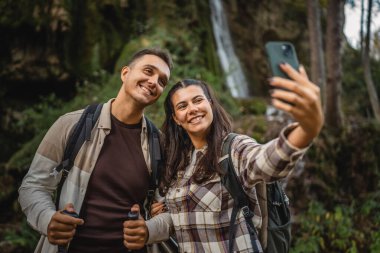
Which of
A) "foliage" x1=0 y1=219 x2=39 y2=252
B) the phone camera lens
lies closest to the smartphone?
the phone camera lens

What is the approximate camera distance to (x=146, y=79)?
8.63 ft

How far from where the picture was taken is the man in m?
2.23

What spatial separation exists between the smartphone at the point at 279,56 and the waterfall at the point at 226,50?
34.6 ft

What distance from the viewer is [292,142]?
4.81ft

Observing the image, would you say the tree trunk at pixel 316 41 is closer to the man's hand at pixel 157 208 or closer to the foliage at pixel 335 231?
the foliage at pixel 335 231

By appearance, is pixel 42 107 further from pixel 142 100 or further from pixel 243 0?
pixel 243 0

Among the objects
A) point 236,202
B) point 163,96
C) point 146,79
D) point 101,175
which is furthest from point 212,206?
point 163,96

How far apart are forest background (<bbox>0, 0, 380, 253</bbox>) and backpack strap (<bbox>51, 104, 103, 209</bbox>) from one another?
3378 mm

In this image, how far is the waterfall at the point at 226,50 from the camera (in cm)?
1228

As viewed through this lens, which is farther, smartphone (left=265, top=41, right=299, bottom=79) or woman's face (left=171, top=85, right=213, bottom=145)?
woman's face (left=171, top=85, right=213, bottom=145)

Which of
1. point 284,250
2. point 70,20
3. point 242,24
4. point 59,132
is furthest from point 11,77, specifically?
point 242,24

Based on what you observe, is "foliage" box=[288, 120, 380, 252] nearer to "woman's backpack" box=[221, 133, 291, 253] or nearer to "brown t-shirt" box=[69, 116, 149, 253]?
"woman's backpack" box=[221, 133, 291, 253]

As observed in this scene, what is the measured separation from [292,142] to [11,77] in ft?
29.6

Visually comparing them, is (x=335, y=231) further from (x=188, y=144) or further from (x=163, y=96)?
(x=188, y=144)
